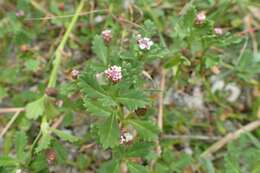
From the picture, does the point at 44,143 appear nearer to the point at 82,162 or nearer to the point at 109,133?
the point at 109,133

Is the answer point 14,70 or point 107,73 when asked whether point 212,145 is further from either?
point 14,70

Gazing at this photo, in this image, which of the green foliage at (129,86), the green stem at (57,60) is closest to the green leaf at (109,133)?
the green foliage at (129,86)

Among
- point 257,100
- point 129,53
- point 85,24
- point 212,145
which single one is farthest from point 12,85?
point 257,100

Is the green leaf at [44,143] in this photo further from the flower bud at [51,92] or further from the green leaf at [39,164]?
the flower bud at [51,92]

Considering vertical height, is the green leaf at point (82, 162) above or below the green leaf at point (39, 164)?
below

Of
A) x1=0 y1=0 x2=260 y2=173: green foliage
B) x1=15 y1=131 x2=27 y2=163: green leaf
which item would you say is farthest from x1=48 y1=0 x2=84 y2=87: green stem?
x1=15 y1=131 x2=27 y2=163: green leaf

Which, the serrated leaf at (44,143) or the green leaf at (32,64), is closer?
the serrated leaf at (44,143)

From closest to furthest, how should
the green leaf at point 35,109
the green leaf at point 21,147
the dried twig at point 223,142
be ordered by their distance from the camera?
the green leaf at point 21,147 < the green leaf at point 35,109 < the dried twig at point 223,142

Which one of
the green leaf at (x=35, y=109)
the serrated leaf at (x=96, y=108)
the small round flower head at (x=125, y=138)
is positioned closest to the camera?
the serrated leaf at (x=96, y=108)
